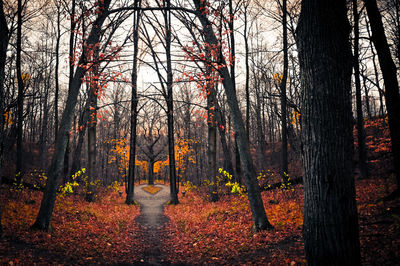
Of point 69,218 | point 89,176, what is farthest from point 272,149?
point 69,218

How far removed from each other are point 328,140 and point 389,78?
4.65 m

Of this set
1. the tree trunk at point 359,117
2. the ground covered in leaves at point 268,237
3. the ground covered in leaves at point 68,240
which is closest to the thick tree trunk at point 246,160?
the ground covered in leaves at point 268,237

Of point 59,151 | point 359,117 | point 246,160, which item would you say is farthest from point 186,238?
point 359,117

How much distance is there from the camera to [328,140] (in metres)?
2.83

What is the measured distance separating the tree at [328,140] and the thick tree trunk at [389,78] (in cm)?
390

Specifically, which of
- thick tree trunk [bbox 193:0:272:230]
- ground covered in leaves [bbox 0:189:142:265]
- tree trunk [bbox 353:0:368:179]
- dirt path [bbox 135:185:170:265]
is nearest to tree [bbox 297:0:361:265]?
thick tree trunk [bbox 193:0:272:230]

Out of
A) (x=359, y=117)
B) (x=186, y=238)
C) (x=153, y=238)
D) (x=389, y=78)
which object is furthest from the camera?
(x=359, y=117)

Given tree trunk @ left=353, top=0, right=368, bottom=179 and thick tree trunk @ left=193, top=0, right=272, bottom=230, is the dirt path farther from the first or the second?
tree trunk @ left=353, top=0, right=368, bottom=179

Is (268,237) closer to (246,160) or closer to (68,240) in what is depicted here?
(246,160)

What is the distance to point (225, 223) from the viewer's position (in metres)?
8.28

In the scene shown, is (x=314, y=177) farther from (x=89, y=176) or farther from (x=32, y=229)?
(x=89, y=176)

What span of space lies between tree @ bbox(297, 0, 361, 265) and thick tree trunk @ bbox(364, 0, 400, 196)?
390cm

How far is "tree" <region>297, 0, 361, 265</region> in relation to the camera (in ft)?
9.04

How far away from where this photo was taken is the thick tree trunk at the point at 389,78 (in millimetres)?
5559
